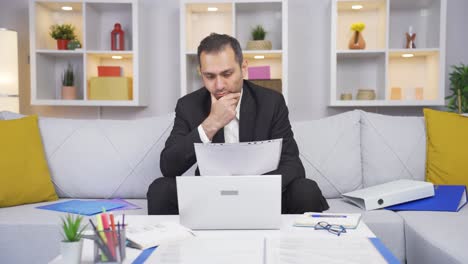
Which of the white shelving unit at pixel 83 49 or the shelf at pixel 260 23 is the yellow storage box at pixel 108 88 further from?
the shelf at pixel 260 23

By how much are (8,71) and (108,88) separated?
2.29 ft

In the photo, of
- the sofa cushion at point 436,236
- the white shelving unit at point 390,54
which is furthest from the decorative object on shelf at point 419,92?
the sofa cushion at point 436,236

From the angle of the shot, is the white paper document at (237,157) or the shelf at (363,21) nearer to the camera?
the white paper document at (237,157)

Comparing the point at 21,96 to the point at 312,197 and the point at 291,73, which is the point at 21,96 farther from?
the point at 312,197

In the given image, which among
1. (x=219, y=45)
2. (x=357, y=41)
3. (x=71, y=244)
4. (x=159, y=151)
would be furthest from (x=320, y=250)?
(x=357, y=41)

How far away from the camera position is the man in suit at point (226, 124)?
185 cm

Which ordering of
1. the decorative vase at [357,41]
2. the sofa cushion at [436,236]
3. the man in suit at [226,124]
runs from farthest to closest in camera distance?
the decorative vase at [357,41] < the man in suit at [226,124] < the sofa cushion at [436,236]

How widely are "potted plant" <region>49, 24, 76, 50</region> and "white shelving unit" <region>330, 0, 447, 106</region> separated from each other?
2004 millimetres

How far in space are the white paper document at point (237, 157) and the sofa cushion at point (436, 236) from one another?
0.59 meters

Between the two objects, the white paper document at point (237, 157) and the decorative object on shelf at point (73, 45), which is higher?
the decorative object on shelf at point (73, 45)

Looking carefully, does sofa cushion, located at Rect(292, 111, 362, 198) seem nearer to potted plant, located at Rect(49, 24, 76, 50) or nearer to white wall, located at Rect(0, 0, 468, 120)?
white wall, located at Rect(0, 0, 468, 120)

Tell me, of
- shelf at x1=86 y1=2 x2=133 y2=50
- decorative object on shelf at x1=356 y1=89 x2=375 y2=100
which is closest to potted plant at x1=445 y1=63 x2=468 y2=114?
decorative object on shelf at x1=356 y1=89 x2=375 y2=100

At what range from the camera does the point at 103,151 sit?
2412 mm

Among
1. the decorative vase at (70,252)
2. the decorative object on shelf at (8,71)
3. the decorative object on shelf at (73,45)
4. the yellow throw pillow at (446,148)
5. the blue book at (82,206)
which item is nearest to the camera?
the decorative vase at (70,252)
